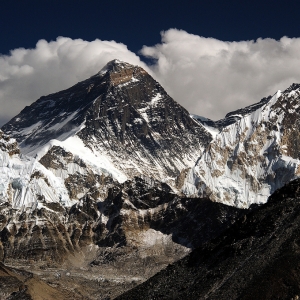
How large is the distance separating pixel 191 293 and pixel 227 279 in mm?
6770

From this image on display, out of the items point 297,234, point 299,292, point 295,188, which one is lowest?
point 299,292

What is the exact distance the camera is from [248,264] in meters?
121

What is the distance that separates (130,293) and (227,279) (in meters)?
21.7

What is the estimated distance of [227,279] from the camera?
119875 mm

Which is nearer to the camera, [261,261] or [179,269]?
[261,261]

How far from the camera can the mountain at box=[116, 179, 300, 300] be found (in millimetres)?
112250

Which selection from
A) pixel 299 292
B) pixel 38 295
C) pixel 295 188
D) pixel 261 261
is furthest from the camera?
pixel 38 295

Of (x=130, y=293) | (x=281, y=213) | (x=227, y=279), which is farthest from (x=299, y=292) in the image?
(x=130, y=293)

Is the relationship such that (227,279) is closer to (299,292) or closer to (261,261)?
(261,261)

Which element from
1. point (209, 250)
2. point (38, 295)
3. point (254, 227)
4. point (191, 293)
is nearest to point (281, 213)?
point (254, 227)

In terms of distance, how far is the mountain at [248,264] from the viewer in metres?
112

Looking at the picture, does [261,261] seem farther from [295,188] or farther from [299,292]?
[295,188]

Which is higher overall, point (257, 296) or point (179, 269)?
point (179, 269)

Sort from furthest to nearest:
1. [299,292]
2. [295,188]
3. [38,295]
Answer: [38,295], [295,188], [299,292]
